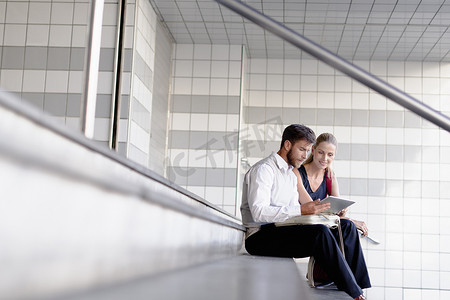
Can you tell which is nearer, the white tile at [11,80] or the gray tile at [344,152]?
the white tile at [11,80]

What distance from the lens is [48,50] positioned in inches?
198

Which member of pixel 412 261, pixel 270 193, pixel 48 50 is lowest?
pixel 412 261

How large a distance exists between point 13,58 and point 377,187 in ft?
15.4

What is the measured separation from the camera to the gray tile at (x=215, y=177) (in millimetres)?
6949

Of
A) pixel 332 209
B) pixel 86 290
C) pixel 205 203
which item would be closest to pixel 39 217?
pixel 86 290

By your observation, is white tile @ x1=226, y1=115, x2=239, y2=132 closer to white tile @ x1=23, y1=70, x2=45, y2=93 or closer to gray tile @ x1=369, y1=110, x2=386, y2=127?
gray tile @ x1=369, y1=110, x2=386, y2=127

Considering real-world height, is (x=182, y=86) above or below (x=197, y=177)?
above

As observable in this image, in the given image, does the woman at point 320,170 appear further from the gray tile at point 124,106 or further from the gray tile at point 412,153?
A: the gray tile at point 412,153

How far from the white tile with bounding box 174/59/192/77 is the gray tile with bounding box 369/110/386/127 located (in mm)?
2441

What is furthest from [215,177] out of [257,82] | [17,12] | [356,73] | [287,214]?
[356,73]

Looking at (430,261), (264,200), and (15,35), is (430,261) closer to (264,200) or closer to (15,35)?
(264,200)

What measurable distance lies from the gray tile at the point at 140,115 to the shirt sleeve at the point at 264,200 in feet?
8.13

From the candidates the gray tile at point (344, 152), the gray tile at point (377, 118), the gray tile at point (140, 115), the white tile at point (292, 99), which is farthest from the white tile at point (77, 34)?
the gray tile at point (377, 118)

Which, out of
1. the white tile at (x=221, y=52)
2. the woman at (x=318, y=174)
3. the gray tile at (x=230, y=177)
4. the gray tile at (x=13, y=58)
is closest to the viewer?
the woman at (x=318, y=174)
